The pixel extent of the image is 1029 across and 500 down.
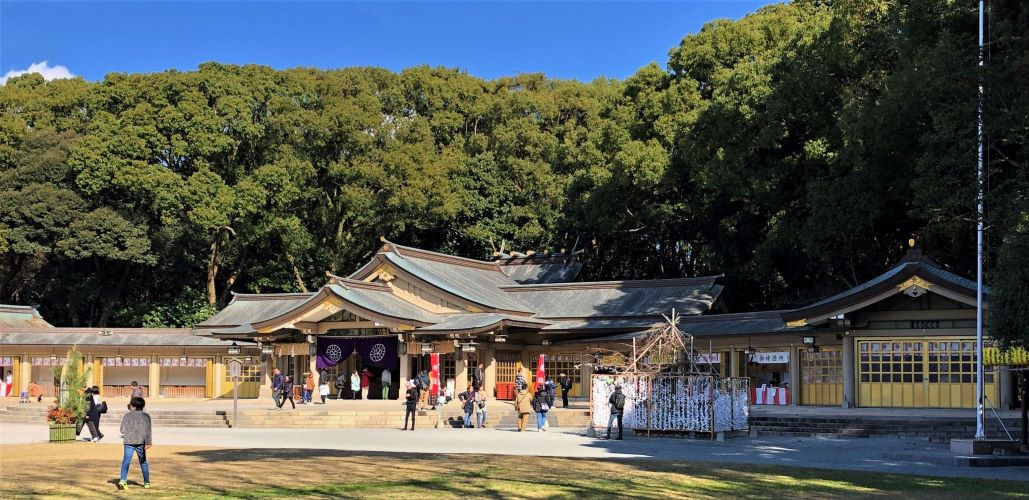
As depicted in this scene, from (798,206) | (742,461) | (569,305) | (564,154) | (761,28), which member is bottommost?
(742,461)

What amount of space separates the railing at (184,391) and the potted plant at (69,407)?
20.2 meters

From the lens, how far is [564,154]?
53.1m

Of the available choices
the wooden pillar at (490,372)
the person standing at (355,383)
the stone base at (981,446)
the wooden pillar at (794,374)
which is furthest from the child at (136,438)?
the wooden pillar at (490,372)

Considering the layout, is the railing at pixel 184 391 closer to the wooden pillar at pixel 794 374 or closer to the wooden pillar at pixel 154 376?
the wooden pillar at pixel 154 376

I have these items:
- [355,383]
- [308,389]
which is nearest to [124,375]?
[308,389]

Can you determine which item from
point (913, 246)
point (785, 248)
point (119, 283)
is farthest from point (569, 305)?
point (119, 283)

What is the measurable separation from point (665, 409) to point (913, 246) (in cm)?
1000

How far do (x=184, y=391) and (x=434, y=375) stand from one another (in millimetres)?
14106

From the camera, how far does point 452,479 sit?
16062 mm

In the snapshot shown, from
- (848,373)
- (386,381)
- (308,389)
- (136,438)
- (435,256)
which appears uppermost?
(435,256)

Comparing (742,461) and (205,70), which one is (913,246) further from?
(205,70)

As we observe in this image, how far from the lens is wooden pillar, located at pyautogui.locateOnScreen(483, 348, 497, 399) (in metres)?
39.7

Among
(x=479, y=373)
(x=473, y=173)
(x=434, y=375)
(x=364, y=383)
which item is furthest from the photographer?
(x=473, y=173)

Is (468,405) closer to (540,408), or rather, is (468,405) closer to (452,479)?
(540,408)
